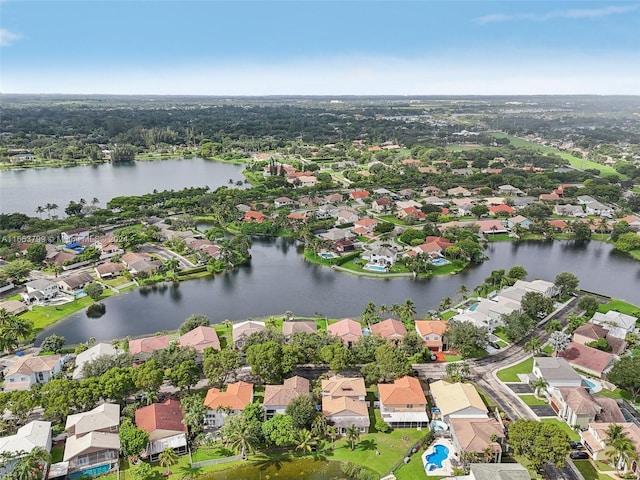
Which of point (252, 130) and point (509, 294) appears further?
point (252, 130)

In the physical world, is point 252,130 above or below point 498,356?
above

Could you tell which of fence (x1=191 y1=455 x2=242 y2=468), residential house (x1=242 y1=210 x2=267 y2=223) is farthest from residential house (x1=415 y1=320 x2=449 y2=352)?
residential house (x1=242 y1=210 x2=267 y2=223)

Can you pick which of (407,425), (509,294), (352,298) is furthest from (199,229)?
(407,425)

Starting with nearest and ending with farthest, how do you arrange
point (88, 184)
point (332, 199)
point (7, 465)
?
1. point (7, 465)
2. point (332, 199)
3. point (88, 184)

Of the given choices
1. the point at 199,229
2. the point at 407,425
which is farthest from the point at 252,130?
the point at 407,425

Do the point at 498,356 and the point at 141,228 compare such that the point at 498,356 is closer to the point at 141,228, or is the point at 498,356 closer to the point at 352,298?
the point at 352,298

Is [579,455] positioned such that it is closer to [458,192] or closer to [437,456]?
[437,456]

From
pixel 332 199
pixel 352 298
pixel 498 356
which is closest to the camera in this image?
pixel 498 356
